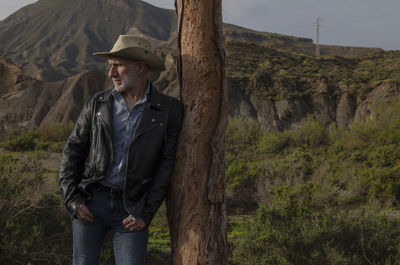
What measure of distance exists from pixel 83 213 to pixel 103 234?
0.79 feet

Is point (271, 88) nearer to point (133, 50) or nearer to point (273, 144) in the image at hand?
point (273, 144)

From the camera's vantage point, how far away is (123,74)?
2.54m

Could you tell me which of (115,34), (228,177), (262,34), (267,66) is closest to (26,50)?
(115,34)

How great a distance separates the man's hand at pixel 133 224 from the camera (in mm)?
2342

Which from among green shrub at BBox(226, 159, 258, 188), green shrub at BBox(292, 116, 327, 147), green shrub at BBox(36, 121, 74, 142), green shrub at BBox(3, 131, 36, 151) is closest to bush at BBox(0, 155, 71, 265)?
green shrub at BBox(226, 159, 258, 188)

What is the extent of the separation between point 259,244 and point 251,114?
85.7 ft

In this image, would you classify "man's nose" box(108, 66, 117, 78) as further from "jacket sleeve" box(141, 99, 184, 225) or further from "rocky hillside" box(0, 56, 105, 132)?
"rocky hillside" box(0, 56, 105, 132)

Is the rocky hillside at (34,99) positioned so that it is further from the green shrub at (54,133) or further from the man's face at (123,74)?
the man's face at (123,74)

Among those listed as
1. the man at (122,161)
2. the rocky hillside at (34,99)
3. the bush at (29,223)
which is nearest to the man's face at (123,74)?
the man at (122,161)

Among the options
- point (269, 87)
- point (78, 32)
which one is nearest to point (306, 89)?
point (269, 87)

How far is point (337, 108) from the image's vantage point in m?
31.5

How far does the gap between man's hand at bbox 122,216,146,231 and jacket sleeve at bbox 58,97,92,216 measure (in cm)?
37

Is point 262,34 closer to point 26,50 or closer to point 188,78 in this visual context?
point 26,50

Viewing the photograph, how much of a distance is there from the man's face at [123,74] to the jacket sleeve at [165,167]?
0.36m
